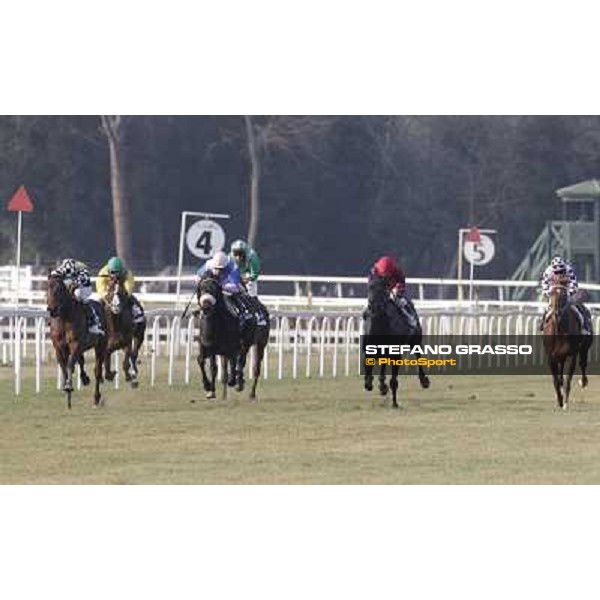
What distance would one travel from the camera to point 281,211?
54.6 meters

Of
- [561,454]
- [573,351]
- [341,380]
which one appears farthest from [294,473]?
[341,380]

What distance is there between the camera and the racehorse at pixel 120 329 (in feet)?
74.2

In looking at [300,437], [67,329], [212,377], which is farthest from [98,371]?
[300,437]

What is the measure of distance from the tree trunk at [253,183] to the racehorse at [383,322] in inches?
1266

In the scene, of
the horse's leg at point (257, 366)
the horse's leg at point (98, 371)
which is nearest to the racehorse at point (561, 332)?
the horse's leg at point (257, 366)

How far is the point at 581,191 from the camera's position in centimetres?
5547

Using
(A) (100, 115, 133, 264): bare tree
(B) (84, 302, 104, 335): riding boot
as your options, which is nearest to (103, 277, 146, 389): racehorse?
(B) (84, 302, 104, 335): riding boot

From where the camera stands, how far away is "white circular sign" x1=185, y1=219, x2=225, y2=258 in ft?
89.3

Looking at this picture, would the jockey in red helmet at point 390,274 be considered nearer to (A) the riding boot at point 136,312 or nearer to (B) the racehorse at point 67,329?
(B) the racehorse at point 67,329

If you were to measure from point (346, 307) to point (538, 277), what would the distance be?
634 inches

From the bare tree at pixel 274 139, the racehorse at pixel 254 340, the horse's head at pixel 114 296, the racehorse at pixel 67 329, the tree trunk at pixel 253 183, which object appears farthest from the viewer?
the bare tree at pixel 274 139

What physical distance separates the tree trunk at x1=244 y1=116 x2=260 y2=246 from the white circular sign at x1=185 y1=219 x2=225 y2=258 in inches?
1011

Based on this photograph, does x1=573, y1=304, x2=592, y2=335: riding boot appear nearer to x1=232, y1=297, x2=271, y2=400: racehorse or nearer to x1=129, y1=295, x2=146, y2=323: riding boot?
x1=232, y1=297, x2=271, y2=400: racehorse

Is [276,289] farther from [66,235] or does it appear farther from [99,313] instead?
[99,313]
